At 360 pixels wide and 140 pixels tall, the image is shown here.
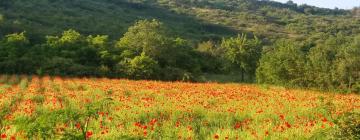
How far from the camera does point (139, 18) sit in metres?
109

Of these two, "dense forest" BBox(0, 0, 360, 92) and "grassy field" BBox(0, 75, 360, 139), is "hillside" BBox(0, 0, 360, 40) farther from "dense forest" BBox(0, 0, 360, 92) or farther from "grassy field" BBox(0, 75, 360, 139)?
"grassy field" BBox(0, 75, 360, 139)

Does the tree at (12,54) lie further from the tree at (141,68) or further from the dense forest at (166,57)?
the tree at (141,68)

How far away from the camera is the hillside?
77125 millimetres

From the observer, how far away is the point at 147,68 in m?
39.6

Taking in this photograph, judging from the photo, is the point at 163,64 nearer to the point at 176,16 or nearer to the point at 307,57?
the point at 307,57

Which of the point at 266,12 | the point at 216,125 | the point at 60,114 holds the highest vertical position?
the point at 60,114

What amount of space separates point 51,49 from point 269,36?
69.2 metres

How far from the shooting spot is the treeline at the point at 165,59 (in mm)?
34188

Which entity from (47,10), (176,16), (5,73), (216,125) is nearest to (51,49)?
(5,73)

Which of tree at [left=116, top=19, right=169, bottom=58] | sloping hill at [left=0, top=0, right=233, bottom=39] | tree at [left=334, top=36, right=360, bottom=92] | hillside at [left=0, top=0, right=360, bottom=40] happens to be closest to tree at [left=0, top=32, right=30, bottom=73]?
tree at [left=116, top=19, right=169, bottom=58]

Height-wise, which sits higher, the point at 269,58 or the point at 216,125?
the point at 216,125

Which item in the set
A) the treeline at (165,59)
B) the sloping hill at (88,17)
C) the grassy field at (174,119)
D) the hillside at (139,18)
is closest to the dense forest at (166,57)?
the treeline at (165,59)

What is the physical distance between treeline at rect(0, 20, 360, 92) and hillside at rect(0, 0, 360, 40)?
1871cm

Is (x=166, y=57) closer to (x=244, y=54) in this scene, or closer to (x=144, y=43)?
(x=144, y=43)
